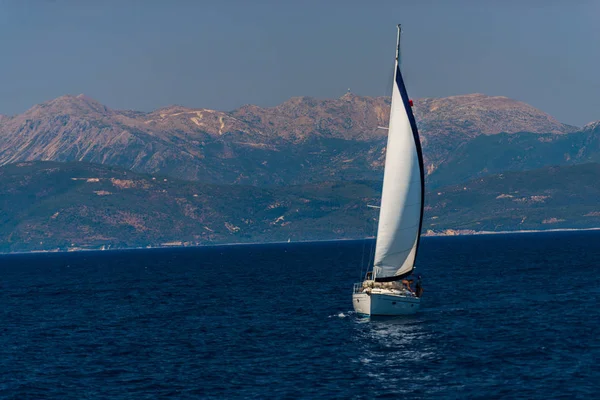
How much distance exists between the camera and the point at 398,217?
95812 mm

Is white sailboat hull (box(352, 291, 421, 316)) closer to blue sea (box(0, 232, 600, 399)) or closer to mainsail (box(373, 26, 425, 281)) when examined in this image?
blue sea (box(0, 232, 600, 399))

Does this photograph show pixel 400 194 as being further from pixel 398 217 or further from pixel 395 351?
pixel 395 351

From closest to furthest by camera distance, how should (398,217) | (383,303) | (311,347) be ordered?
1. (311,347)
2. (398,217)
3. (383,303)

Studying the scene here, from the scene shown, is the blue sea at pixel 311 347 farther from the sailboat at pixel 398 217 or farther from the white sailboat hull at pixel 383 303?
the sailboat at pixel 398 217

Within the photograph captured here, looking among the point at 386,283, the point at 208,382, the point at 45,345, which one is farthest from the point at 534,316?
the point at 45,345

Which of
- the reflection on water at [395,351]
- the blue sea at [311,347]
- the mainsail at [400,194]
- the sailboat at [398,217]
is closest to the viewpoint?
the blue sea at [311,347]

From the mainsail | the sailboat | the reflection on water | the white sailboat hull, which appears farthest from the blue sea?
the mainsail

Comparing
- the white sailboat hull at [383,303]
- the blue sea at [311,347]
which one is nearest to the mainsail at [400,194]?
the white sailboat hull at [383,303]

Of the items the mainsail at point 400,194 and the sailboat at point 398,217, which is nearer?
the mainsail at point 400,194

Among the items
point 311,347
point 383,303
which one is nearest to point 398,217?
point 383,303

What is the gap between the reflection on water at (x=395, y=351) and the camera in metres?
71.5

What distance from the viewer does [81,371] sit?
80625mm

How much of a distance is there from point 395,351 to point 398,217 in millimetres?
17384

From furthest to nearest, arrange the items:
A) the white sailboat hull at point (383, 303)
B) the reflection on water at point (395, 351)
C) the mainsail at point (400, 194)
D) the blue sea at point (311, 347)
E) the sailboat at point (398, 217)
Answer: the white sailboat hull at point (383, 303), the sailboat at point (398, 217), the mainsail at point (400, 194), the reflection on water at point (395, 351), the blue sea at point (311, 347)
